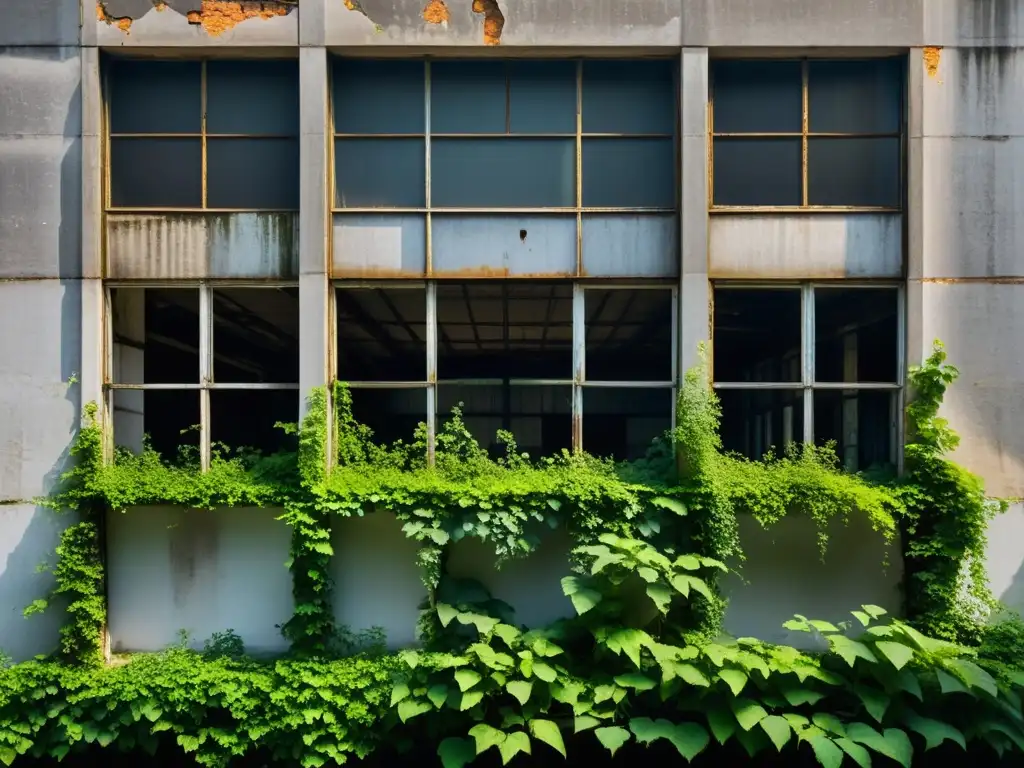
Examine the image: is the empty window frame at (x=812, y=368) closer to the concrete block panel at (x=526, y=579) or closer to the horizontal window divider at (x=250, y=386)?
the concrete block panel at (x=526, y=579)

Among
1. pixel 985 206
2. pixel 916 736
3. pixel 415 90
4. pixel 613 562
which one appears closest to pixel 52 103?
pixel 415 90

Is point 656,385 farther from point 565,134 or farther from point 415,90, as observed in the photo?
point 415,90

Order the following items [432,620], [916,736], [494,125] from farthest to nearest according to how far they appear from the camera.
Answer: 1. [494,125]
2. [432,620]
3. [916,736]

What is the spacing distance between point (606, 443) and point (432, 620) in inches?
107

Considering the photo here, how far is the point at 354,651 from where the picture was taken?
8.58 metres

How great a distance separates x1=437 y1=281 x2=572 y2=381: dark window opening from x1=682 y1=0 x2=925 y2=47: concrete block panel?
128 inches

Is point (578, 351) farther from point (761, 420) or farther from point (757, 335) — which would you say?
point (761, 420)

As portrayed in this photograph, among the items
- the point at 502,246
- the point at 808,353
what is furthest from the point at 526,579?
the point at 808,353

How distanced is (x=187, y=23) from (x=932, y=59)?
832 cm

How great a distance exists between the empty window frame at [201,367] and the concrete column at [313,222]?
41cm

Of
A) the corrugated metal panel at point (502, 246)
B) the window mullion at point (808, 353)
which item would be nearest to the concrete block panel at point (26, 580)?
the corrugated metal panel at point (502, 246)

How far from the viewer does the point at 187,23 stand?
864cm

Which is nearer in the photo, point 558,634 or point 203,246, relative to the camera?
point 558,634

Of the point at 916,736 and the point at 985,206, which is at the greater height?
the point at 985,206
